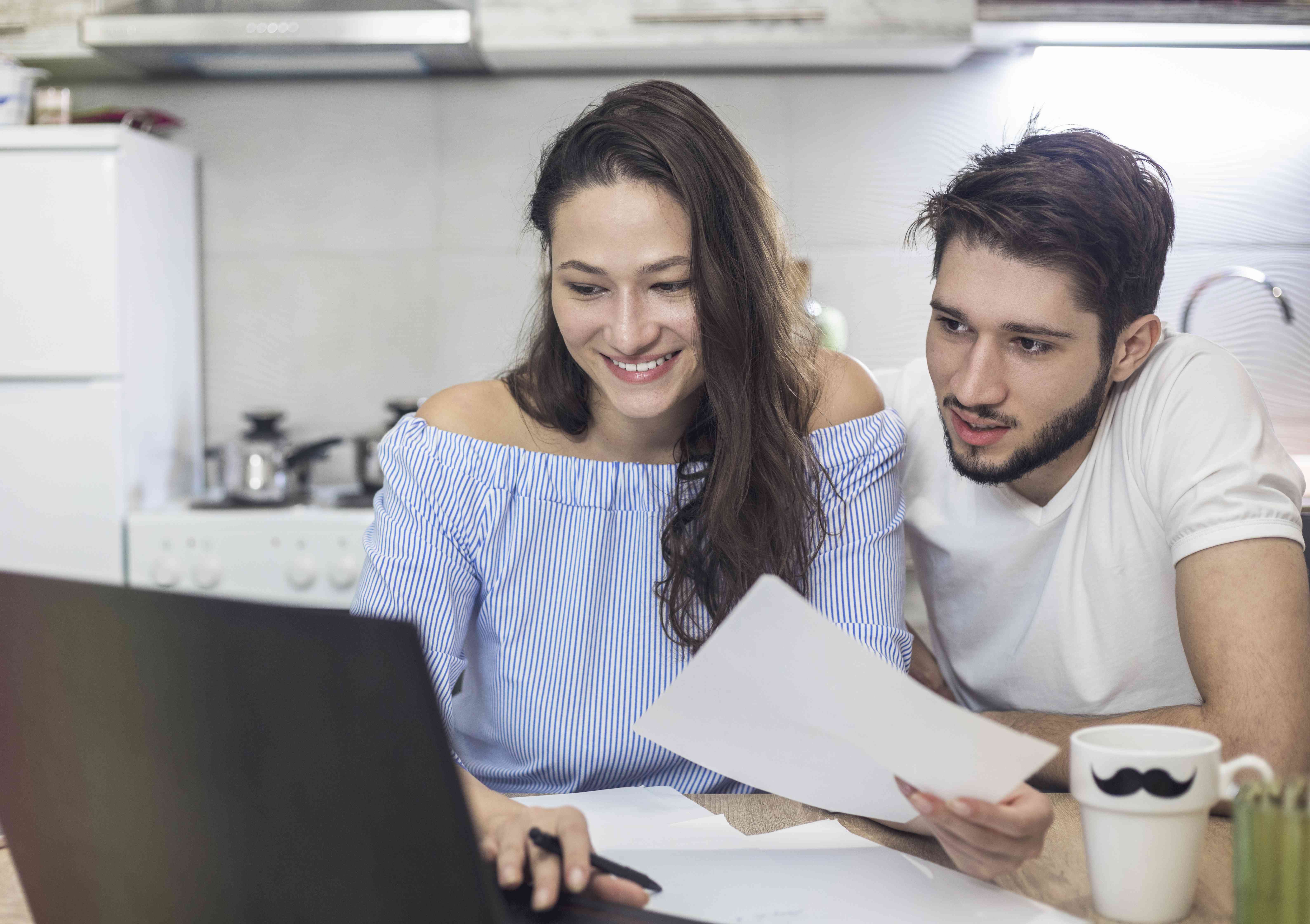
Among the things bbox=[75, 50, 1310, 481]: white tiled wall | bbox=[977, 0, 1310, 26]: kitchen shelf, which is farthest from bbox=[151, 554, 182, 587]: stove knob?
bbox=[977, 0, 1310, 26]: kitchen shelf

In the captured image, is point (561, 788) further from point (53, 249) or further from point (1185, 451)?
point (53, 249)

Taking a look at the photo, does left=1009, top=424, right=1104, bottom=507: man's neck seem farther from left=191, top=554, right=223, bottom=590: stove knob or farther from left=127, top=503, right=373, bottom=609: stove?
left=191, top=554, right=223, bottom=590: stove knob

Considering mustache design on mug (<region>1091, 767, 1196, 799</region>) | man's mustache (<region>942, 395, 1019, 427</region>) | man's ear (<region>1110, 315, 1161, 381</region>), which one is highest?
man's ear (<region>1110, 315, 1161, 381</region>)

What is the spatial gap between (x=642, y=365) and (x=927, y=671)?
1.64ft

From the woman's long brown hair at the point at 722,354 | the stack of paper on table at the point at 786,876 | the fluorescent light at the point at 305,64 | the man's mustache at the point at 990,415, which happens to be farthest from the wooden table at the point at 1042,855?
the fluorescent light at the point at 305,64

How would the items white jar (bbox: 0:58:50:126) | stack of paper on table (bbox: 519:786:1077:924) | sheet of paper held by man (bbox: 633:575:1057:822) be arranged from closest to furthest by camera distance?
sheet of paper held by man (bbox: 633:575:1057:822) → stack of paper on table (bbox: 519:786:1077:924) → white jar (bbox: 0:58:50:126)

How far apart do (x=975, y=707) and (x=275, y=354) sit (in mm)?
2054

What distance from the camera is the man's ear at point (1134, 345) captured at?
1122 mm

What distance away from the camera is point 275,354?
8.98ft

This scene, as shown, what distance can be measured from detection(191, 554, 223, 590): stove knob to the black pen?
1773mm

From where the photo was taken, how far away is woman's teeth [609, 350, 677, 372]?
112cm

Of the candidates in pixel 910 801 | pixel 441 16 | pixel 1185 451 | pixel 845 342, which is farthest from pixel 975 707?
pixel 441 16

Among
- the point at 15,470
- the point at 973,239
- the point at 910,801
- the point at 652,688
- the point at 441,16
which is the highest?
the point at 441,16

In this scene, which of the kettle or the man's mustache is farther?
the kettle
